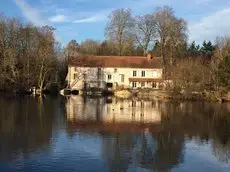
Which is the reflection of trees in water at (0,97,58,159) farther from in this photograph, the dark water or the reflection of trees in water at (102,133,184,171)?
the reflection of trees in water at (102,133,184,171)

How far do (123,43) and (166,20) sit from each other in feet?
39.2

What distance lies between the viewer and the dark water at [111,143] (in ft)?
48.6

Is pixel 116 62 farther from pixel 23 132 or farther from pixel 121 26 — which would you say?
pixel 23 132

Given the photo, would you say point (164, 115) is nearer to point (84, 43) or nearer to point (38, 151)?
point (38, 151)

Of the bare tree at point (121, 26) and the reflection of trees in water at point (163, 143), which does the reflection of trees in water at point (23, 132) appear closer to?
the reflection of trees in water at point (163, 143)

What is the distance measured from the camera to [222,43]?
63469mm

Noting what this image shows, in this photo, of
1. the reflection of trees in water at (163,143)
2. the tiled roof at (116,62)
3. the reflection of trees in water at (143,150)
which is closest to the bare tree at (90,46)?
the tiled roof at (116,62)

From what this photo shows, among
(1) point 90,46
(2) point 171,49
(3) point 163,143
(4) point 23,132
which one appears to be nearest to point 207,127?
(3) point 163,143

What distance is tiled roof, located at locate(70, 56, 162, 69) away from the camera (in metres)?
70.1

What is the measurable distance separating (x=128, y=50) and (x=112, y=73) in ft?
31.5

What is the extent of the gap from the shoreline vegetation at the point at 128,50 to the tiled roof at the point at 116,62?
1.66m

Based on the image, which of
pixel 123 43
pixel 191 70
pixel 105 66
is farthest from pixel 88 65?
pixel 191 70

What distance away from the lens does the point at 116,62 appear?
7106cm

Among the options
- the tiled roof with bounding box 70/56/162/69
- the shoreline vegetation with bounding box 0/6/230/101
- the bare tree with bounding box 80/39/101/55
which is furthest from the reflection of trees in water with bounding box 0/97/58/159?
the bare tree with bounding box 80/39/101/55
